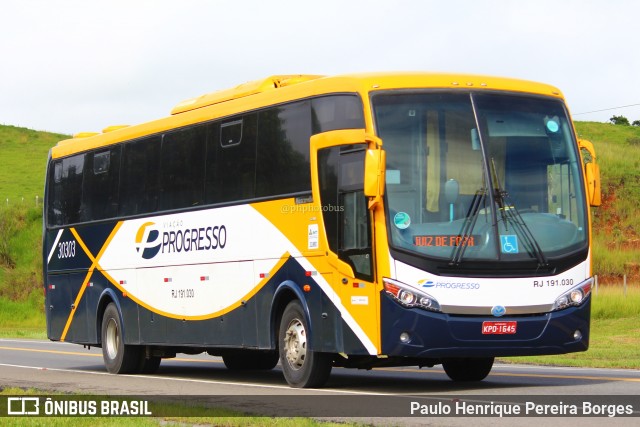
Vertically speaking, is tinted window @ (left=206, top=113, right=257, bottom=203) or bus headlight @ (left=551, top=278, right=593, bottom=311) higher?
tinted window @ (left=206, top=113, right=257, bottom=203)

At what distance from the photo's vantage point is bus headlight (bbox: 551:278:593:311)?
15.6 m

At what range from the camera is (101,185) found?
2328 cm

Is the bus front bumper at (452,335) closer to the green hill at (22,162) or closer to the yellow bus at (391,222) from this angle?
the yellow bus at (391,222)

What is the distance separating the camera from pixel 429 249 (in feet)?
49.7

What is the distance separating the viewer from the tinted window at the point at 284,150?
16953 mm

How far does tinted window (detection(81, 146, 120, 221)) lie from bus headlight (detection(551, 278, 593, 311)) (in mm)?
9579

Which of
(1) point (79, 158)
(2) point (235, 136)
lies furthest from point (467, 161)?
(1) point (79, 158)

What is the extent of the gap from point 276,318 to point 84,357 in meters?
12.8

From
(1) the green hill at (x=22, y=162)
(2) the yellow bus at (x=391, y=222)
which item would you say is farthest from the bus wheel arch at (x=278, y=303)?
(1) the green hill at (x=22, y=162)

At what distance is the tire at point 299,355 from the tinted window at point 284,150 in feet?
5.30

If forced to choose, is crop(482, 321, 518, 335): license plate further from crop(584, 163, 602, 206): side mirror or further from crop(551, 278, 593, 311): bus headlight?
crop(584, 163, 602, 206): side mirror

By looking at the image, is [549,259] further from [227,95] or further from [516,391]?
[227,95]

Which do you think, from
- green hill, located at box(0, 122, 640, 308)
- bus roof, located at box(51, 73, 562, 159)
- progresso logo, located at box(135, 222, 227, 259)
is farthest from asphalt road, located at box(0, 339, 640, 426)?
green hill, located at box(0, 122, 640, 308)

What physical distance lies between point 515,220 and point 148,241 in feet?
25.7
